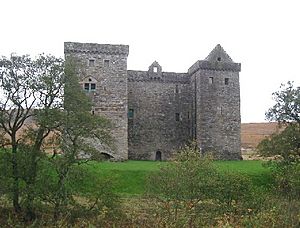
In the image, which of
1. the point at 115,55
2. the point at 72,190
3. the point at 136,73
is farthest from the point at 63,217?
the point at 136,73

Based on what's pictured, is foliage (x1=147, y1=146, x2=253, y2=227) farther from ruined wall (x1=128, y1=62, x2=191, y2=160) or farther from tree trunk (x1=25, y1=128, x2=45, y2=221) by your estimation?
ruined wall (x1=128, y1=62, x2=191, y2=160)

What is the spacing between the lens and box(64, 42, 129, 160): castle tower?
39.0 meters

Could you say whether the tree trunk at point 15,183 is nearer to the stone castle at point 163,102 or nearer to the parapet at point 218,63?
the stone castle at point 163,102

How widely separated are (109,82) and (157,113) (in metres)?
7.95

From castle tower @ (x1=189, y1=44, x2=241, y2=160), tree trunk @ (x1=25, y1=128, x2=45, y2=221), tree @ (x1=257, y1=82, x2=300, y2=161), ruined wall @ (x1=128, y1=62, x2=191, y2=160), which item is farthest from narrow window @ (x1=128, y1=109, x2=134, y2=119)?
tree trunk @ (x1=25, y1=128, x2=45, y2=221)

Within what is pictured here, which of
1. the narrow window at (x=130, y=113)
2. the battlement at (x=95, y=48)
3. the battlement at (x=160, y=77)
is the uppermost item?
the battlement at (x=95, y=48)

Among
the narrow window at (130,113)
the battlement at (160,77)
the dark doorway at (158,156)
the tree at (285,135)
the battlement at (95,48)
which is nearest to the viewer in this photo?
the tree at (285,135)

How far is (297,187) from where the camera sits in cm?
2153

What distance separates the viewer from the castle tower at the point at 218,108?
42.5m

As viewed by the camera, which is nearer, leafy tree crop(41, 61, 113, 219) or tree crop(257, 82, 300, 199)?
leafy tree crop(41, 61, 113, 219)

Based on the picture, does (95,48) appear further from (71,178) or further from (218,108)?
(71,178)

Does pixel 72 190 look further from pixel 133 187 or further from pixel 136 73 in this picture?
pixel 136 73

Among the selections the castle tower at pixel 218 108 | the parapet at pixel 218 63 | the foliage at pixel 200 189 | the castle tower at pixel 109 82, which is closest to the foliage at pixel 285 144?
the foliage at pixel 200 189

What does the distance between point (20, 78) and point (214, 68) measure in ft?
82.8
